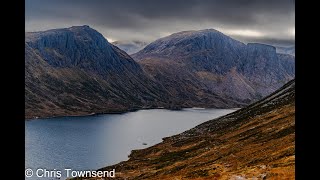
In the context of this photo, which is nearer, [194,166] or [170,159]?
[194,166]

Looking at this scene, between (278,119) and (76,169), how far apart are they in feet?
235

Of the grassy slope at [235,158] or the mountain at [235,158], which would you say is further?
Result: the grassy slope at [235,158]

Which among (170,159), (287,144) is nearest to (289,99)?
(170,159)

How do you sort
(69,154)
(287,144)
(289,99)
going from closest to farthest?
(287,144) < (69,154) < (289,99)

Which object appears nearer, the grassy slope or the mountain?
the mountain

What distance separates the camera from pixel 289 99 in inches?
6786

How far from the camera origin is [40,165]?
132 metres
